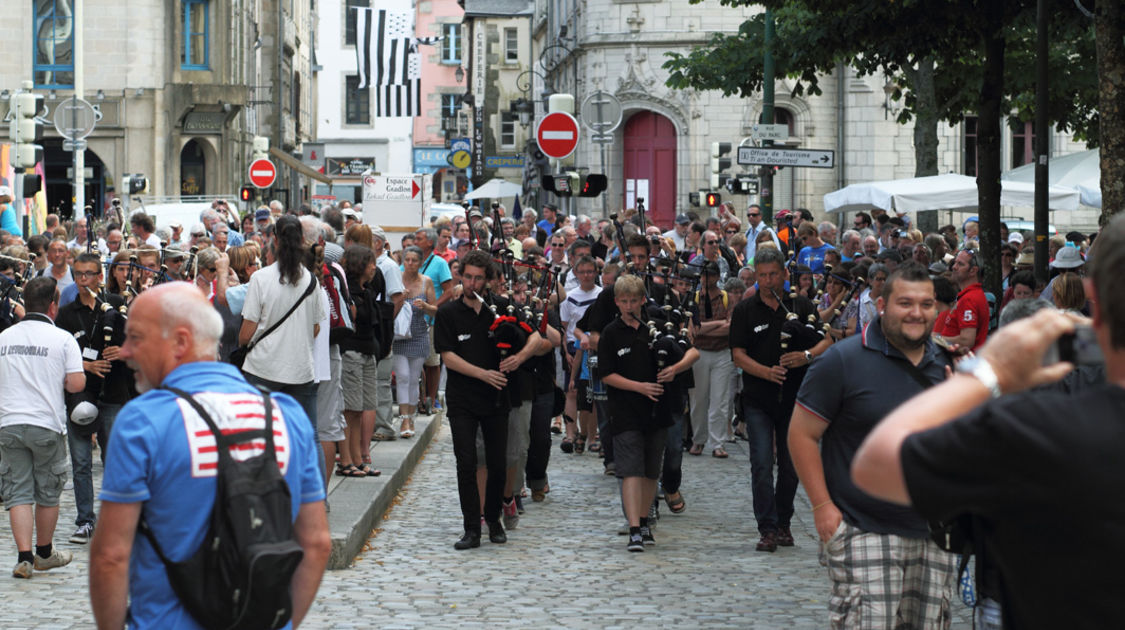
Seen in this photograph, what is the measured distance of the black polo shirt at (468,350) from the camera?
33.6ft

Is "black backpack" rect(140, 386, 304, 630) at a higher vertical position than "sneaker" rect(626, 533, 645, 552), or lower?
higher

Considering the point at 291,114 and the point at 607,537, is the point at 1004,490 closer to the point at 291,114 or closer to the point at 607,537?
the point at 607,537

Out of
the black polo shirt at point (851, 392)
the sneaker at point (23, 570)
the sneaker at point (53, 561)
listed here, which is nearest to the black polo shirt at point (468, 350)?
the sneaker at point (53, 561)

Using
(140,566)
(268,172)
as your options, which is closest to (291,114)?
(268,172)

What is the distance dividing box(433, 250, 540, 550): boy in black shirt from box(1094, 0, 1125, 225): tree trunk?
4.09 m

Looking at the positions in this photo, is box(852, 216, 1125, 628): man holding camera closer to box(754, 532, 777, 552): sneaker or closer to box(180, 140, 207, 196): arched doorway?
box(754, 532, 777, 552): sneaker

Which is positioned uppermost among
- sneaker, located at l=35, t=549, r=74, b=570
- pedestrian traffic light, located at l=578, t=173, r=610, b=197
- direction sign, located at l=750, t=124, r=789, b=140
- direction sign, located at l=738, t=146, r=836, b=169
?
direction sign, located at l=750, t=124, r=789, b=140

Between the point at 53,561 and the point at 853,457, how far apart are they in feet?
16.8

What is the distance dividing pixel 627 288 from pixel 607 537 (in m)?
1.67

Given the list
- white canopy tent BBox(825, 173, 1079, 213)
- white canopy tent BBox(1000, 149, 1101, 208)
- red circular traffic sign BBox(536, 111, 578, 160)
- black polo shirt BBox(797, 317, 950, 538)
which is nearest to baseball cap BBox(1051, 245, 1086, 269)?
black polo shirt BBox(797, 317, 950, 538)

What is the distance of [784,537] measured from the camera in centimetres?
1037

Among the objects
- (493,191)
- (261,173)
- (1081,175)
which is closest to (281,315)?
(1081,175)

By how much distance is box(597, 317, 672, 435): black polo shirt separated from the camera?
10.2 m

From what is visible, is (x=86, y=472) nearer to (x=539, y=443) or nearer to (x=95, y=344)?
(x=95, y=344)
